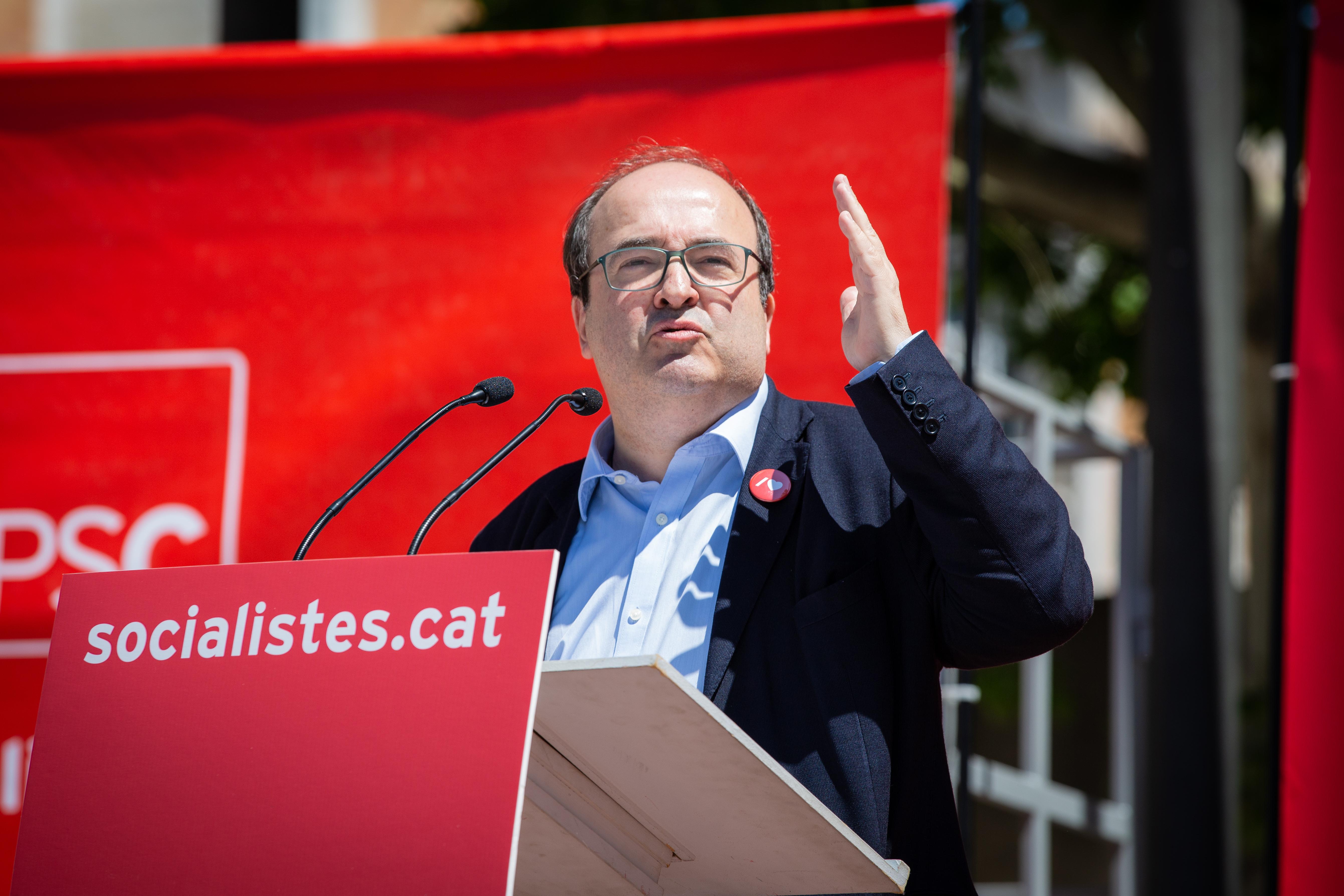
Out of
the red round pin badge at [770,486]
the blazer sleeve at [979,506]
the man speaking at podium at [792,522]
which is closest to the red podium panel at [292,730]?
the man speaking at podium at [792,522]

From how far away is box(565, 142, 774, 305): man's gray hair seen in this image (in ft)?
7.30

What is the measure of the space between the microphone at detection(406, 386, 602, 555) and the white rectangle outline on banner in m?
1.74

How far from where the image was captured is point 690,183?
7.04ft

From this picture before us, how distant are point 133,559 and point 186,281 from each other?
0.78 m

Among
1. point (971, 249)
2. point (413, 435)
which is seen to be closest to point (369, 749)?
point (413, 435)

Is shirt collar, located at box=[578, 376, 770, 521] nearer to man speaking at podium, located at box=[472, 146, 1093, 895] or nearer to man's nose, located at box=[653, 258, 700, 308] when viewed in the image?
man speaking at podium, located at box=[472, 146, 1093, 895]

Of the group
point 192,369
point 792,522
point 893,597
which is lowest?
point 893,597

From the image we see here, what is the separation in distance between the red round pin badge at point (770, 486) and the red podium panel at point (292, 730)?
0.64m

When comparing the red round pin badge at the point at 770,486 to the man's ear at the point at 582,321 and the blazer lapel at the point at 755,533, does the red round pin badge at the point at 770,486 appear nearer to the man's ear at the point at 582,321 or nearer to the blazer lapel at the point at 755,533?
the blazer lapel at the point at 755,533

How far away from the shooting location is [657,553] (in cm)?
191

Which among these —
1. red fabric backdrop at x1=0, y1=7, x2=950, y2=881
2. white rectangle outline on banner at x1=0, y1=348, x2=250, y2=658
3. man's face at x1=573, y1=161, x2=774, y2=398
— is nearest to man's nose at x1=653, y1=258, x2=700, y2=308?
man's face at x1=573, y1=161, x2=774, y2=398

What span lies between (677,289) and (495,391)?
345mm

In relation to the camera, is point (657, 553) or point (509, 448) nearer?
point (509, 448)

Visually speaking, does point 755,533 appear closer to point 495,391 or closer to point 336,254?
point 495,391
